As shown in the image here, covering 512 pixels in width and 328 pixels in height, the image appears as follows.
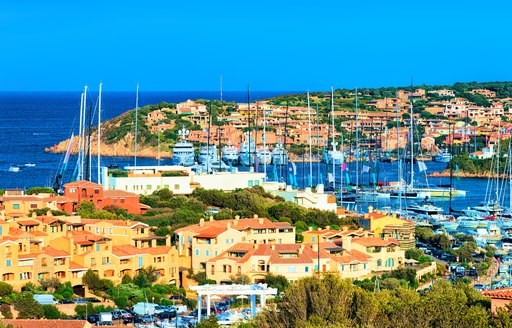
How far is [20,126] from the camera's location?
125688mm

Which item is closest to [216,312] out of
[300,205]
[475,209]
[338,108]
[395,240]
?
[395,240]

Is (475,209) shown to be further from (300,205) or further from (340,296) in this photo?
(340,296)

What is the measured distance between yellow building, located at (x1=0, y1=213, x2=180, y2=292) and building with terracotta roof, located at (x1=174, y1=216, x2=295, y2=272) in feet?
2.13

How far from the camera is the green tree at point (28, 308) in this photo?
Answer: 27828 millimetres

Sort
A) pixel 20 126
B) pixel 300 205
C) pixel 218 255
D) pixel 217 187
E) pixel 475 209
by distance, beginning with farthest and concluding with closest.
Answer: pixel 20 126
pixel 475 209
pixel 217 187
pixel 300 205
pixel 218 255

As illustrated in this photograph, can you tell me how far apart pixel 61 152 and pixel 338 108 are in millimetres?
28616

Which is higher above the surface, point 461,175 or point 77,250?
point 461,175

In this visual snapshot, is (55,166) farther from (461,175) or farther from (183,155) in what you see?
(461,175)

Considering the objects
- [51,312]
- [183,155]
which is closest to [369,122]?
[183,155]

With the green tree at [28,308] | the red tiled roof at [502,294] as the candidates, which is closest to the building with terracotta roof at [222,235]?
the green tree at [28,308]

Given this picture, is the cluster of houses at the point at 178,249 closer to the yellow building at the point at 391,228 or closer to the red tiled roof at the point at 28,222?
→ the red tiled roof at the point at 28,222

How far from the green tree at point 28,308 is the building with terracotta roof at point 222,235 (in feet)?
23.3

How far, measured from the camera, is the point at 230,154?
286ft

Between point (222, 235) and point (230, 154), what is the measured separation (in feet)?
171
